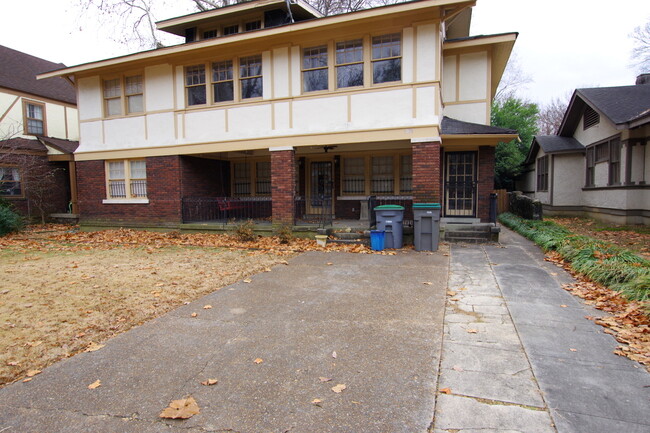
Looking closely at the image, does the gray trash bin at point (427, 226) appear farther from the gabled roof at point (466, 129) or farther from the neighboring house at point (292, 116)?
the gabled roof at point (466, 129)

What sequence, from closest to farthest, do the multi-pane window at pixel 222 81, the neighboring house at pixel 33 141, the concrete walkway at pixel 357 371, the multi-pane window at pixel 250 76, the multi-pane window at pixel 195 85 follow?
the concrete walkway at pixel 357 371 → the multi-pane window at pixel 250 76 → the multi-pane window at pixel 222 81 → the multi-pane window at pixel 195 85 → the neighboring house at pixel 33 141

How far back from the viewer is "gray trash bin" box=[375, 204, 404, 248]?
9.21m

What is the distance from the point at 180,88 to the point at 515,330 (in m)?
12.2

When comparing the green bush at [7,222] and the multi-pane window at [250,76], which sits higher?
the multi-pane window at [250,76]

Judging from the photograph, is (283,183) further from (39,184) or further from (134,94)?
(39,184)

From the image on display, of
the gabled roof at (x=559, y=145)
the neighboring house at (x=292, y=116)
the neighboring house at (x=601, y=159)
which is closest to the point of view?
the neighboring house at (x=292, y=116)

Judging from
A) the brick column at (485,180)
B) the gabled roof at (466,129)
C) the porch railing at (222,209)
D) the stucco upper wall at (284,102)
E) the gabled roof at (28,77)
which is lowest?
the porch railing at (222,209)

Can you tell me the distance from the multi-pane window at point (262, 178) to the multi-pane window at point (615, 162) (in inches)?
525

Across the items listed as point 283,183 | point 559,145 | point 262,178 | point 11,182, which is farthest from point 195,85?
point 559,145

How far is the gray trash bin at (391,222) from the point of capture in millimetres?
9211

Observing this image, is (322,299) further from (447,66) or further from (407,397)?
(447,66)

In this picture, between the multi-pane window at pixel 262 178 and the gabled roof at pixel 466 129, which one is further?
the multi-pane window at pixel 262 178

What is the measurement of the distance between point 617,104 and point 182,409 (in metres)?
17.6

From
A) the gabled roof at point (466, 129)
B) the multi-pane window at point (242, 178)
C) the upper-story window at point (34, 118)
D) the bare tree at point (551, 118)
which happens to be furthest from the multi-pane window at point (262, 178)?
the bare tree at point (551, 118)
